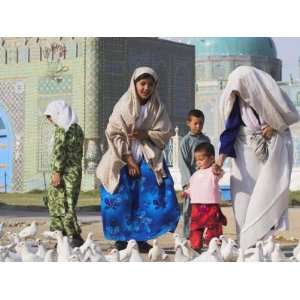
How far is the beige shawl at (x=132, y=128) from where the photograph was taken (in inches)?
314

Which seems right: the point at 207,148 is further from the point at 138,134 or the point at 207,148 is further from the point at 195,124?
the point at 138,134

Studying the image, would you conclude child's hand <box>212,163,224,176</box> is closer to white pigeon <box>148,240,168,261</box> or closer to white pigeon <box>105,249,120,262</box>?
white pigeon <box>148,240,168,261</box>

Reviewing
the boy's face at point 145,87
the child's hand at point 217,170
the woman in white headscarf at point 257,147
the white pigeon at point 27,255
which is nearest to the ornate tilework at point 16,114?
the white pigeon at point 27,255

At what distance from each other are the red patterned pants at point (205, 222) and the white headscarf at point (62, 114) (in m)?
1.06

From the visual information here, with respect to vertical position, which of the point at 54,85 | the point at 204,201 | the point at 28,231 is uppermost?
the point at 54,85

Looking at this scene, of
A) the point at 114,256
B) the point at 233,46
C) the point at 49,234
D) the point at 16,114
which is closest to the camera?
the point at 114,256

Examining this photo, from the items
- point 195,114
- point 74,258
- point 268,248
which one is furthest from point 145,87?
point 268,248

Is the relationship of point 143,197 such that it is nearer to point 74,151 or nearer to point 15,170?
point 74,151

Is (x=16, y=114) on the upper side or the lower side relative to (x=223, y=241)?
upper

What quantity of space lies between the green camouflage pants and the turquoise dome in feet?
4.46

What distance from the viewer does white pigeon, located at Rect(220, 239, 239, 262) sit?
25.2 ft

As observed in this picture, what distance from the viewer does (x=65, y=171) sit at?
27.0 feet

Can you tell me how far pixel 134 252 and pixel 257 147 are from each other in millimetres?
1107

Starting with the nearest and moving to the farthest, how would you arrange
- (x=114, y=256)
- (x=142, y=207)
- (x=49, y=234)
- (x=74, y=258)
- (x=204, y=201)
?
(x=114, y=256) < (x=74, y=258) < (x=204, y=201) < (x=142, y=207) < (x=49, y=234)
